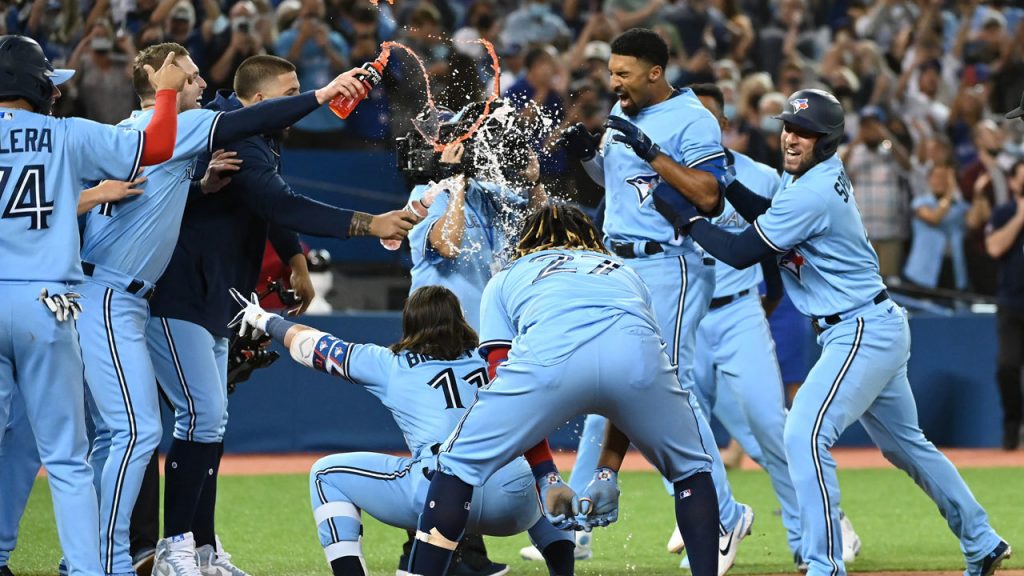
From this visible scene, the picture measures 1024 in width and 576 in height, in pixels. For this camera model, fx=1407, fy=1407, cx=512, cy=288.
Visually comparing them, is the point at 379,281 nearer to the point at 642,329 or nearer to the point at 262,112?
the point at 262,112

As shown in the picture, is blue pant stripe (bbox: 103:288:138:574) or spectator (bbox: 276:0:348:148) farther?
spectator (bbox: 276:0:348:148)

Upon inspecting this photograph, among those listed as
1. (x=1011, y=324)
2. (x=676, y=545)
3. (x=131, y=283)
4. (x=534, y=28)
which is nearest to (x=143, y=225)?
(x=131, y=283)

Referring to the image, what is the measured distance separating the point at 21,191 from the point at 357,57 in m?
8.10

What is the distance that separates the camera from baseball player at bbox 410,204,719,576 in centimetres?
500

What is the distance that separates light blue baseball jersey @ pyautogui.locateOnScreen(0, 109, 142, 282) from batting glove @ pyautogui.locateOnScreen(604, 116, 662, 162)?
87.2 inches

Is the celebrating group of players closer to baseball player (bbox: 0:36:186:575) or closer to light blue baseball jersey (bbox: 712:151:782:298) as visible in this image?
baseball player (bbox: 0:36:186:575)

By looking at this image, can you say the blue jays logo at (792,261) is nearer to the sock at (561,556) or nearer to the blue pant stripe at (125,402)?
the sock at (561,556)

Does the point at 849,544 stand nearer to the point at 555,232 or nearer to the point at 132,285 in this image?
the point at 555,232

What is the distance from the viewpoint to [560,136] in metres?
6.99

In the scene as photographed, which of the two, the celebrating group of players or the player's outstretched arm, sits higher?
the player's outstretched arm

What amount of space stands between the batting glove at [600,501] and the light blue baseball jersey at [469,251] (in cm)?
189

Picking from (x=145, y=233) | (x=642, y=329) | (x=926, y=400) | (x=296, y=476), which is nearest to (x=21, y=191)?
(x=145, y=233)

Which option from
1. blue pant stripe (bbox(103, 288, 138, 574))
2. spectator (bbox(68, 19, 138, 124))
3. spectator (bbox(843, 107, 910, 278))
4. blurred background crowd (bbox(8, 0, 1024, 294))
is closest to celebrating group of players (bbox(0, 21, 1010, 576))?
blue pant stripe (bbox(103, 288, 138, 574))

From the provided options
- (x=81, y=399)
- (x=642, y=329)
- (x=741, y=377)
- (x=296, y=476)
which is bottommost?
(x=296, y=476)
